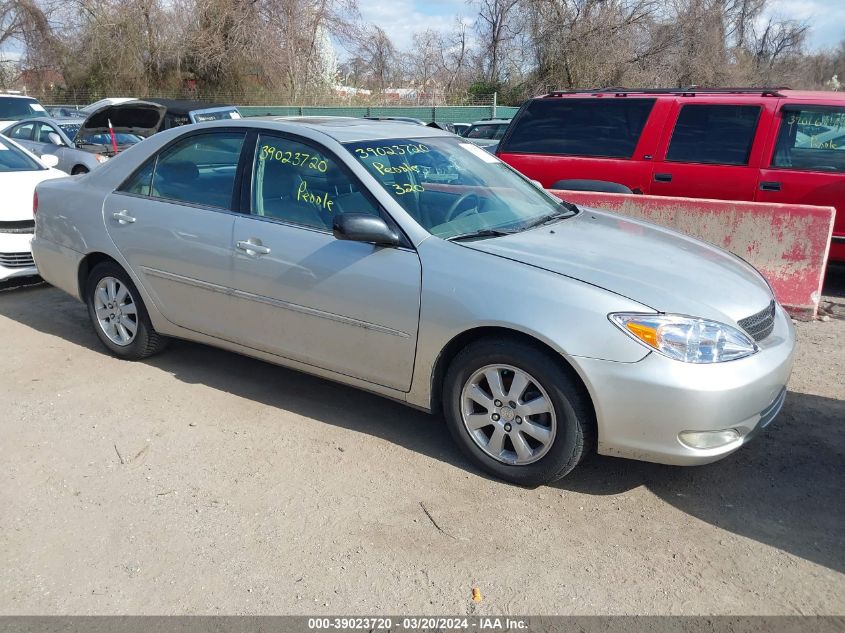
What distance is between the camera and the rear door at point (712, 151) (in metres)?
6.82

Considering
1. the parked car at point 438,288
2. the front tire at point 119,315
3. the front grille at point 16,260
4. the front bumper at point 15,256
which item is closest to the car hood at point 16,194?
the front bumper at point 15,256

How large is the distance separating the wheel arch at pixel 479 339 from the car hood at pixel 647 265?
0.34m

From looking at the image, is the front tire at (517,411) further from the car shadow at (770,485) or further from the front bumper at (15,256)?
the front bumper at (15,256)

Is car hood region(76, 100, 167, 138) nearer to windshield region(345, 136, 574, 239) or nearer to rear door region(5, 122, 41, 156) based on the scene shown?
rear door region(5, 122, 41, 156)

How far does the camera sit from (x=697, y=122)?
7039 mm

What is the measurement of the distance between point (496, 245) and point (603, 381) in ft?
2.96

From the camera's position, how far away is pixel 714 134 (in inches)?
274

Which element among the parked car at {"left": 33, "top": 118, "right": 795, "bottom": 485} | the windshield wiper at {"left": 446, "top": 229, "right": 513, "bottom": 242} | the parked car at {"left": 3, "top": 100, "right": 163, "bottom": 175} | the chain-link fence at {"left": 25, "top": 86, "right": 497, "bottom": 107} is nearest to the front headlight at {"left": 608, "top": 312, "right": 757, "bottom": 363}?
the parked car at {"left": 33, "top": 118, "right": 795, "bottom": 485}

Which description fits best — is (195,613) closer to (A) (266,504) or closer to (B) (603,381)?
(A) (266,504)

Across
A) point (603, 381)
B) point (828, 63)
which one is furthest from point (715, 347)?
point (828, 63)

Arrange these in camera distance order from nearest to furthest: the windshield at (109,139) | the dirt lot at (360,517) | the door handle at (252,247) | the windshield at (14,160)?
the dirt lot at (360,517)
the door handle at (252,247)
the windshield at (14,160)
the windshield at (109,139)

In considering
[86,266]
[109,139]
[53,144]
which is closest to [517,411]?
[86,266]

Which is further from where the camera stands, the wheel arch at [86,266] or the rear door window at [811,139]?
the rear door window at [811,139]

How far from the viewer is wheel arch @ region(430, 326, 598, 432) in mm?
3369
